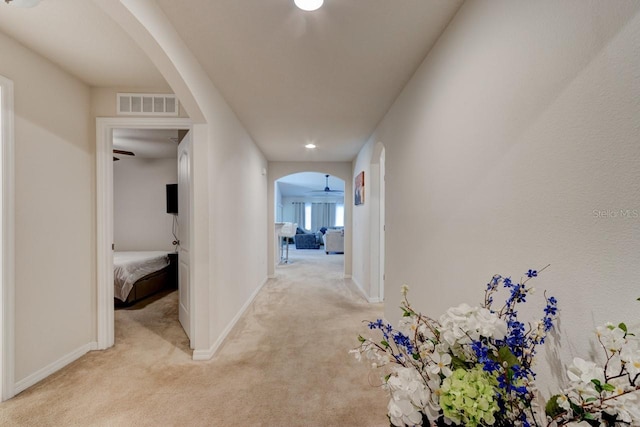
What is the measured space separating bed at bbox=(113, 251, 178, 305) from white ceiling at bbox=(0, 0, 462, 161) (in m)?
2.44

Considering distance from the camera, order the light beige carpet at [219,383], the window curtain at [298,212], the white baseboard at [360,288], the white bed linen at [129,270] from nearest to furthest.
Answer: the light beige carpet at [219,383], the white bed linen at [129,270], the white baseboard at [360,288], the window curtain at [298,212]

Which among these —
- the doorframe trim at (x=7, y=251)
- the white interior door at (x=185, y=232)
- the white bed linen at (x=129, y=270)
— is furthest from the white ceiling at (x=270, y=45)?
the white bed linen at (x=129, y=270)

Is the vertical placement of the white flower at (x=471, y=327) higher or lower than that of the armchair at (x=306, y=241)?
higher

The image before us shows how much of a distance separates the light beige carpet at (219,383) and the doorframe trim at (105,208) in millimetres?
272

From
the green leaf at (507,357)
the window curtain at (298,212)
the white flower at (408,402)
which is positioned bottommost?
the white flower at (408,402)

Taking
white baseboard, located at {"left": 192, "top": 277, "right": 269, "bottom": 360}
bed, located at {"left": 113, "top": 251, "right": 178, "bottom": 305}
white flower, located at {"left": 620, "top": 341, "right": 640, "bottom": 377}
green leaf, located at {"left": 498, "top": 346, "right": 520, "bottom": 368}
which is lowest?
white baseboard, located at {"left": 192, "top": 277, "right": 269, "bottom": 360}

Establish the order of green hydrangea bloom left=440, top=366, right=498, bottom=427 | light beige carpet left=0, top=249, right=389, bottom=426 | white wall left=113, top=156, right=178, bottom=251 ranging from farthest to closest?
1. white wall left=113, top=156, right=178, bottom=251
2. light beige carpet left=0, top=249, right=389, bottom=426
3. green hydrangea bloom left=440, top=366, right=498, bottom=427

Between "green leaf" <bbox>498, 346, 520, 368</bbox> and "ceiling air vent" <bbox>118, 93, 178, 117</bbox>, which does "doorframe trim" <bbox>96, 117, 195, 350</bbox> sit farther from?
"green leaf" <bbox>498, 346, 520, 368</bbox>

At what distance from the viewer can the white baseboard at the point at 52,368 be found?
196cm

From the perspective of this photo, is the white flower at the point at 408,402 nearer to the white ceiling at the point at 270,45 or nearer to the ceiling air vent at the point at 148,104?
the white ceiling at the point at 270,45

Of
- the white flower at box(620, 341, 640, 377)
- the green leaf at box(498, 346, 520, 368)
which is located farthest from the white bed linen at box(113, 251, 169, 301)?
A: the white flower at box(620, 341, 640, 377)

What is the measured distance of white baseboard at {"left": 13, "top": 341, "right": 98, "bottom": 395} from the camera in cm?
196

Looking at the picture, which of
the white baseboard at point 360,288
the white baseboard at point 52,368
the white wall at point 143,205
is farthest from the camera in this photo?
the white wall at point 143,205

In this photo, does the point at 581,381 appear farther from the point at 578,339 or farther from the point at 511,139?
the point at 511,139
